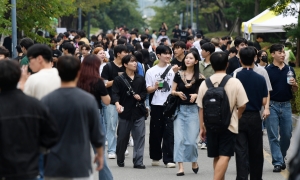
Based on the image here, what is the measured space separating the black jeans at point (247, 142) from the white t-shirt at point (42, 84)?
291 centimetres

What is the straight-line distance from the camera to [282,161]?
1138 centimetres

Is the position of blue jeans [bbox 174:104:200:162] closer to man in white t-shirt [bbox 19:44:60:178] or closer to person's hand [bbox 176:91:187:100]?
person's hand [bbox 176:91:187:100]

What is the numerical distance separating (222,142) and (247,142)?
70cm

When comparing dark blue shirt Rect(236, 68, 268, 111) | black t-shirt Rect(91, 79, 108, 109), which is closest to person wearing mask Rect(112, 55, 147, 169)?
dark blue shirt Rect(236, 68, 268, 111)

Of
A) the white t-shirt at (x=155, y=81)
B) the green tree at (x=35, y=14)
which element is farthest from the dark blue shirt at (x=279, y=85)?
the green tree at (x=35, y=14)

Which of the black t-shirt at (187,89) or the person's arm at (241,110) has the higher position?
the person's arm at (241,110)

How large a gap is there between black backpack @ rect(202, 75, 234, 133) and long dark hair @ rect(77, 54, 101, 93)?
124cm

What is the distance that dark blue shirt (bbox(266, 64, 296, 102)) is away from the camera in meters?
11.3

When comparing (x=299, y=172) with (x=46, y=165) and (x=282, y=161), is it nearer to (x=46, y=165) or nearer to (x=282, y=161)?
(x=46, y=165)

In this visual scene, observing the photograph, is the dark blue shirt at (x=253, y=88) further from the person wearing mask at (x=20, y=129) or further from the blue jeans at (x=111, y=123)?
the person wearing mask at (x=20, y=129)

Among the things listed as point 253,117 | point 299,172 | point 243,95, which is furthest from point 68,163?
point 253,117

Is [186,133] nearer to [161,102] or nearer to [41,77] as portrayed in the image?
[161,102]

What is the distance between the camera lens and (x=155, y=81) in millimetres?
12016

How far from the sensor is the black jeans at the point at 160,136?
12000 mm
